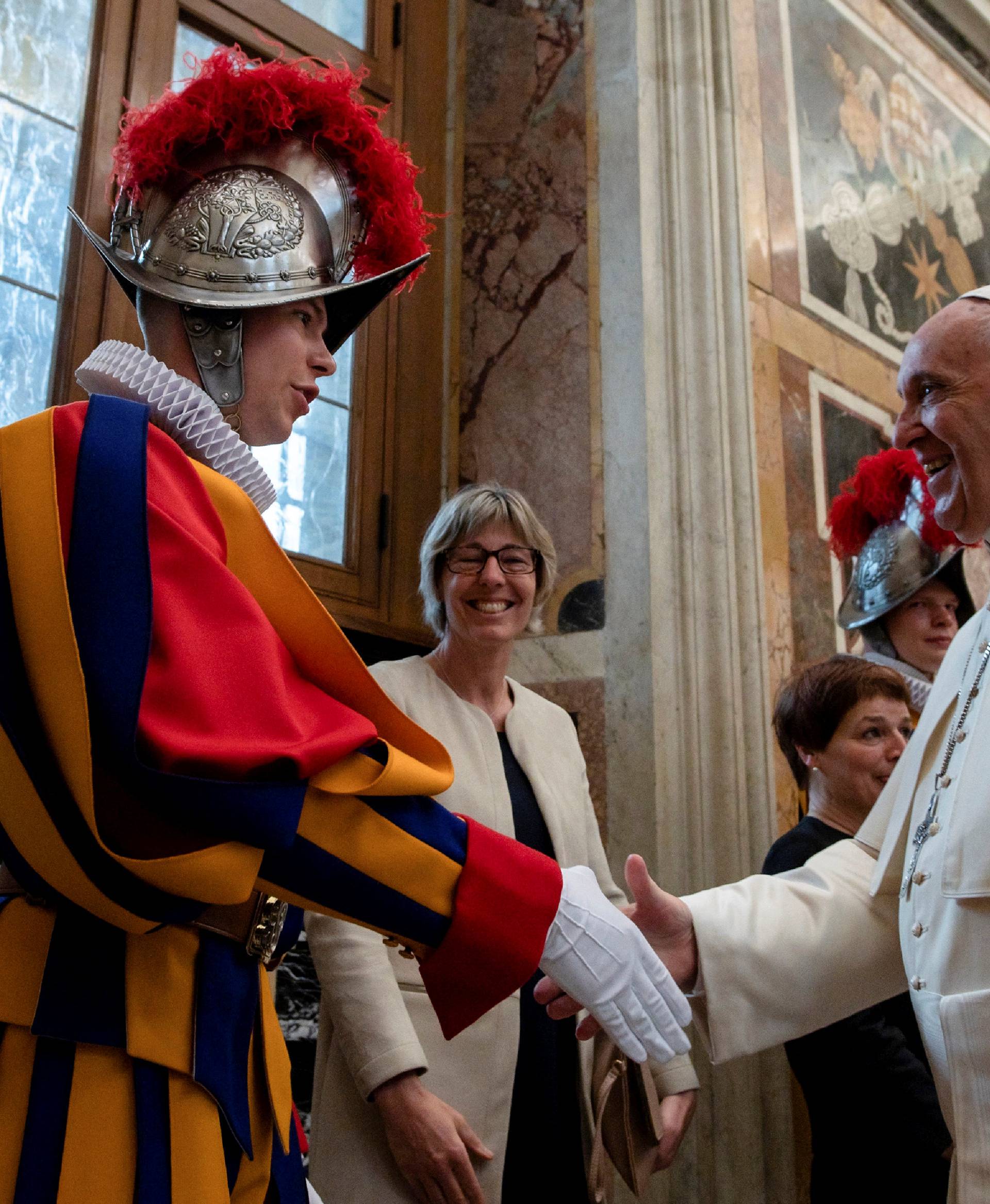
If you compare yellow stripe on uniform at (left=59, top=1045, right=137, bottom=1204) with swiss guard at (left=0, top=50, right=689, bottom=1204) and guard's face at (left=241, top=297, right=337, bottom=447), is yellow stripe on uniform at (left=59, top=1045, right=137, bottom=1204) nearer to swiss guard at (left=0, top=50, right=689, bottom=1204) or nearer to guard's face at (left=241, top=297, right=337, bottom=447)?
swiss guard at (left=0, top=50, right=689, bottom=1204)

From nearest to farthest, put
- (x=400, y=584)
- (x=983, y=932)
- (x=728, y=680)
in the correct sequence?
(x=983, y=932) → (x=728, y=680) → (x=400, y=584)

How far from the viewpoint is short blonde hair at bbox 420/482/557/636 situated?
3.02 meters

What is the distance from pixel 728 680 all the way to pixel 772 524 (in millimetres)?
730

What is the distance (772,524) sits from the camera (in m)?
4.25

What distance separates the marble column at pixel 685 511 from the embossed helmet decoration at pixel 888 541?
0.42 m

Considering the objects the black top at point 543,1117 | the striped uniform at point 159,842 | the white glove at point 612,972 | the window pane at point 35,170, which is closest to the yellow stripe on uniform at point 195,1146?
the striped uniform at point 159,842

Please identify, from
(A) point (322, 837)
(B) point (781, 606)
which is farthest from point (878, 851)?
(B) point (781, 606)

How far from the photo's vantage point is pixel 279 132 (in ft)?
7.00

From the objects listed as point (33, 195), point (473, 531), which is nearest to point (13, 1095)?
point (473, 531)

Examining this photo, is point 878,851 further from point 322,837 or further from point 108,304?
point 108,304

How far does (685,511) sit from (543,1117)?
2005 millimetres

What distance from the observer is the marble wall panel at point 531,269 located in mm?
4098

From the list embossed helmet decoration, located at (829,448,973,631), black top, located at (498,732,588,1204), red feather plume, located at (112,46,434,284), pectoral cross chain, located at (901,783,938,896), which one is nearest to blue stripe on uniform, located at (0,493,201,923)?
red feather plume, located at (112,46,434,284)

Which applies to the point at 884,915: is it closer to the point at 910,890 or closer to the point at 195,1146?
the point at 910,890
